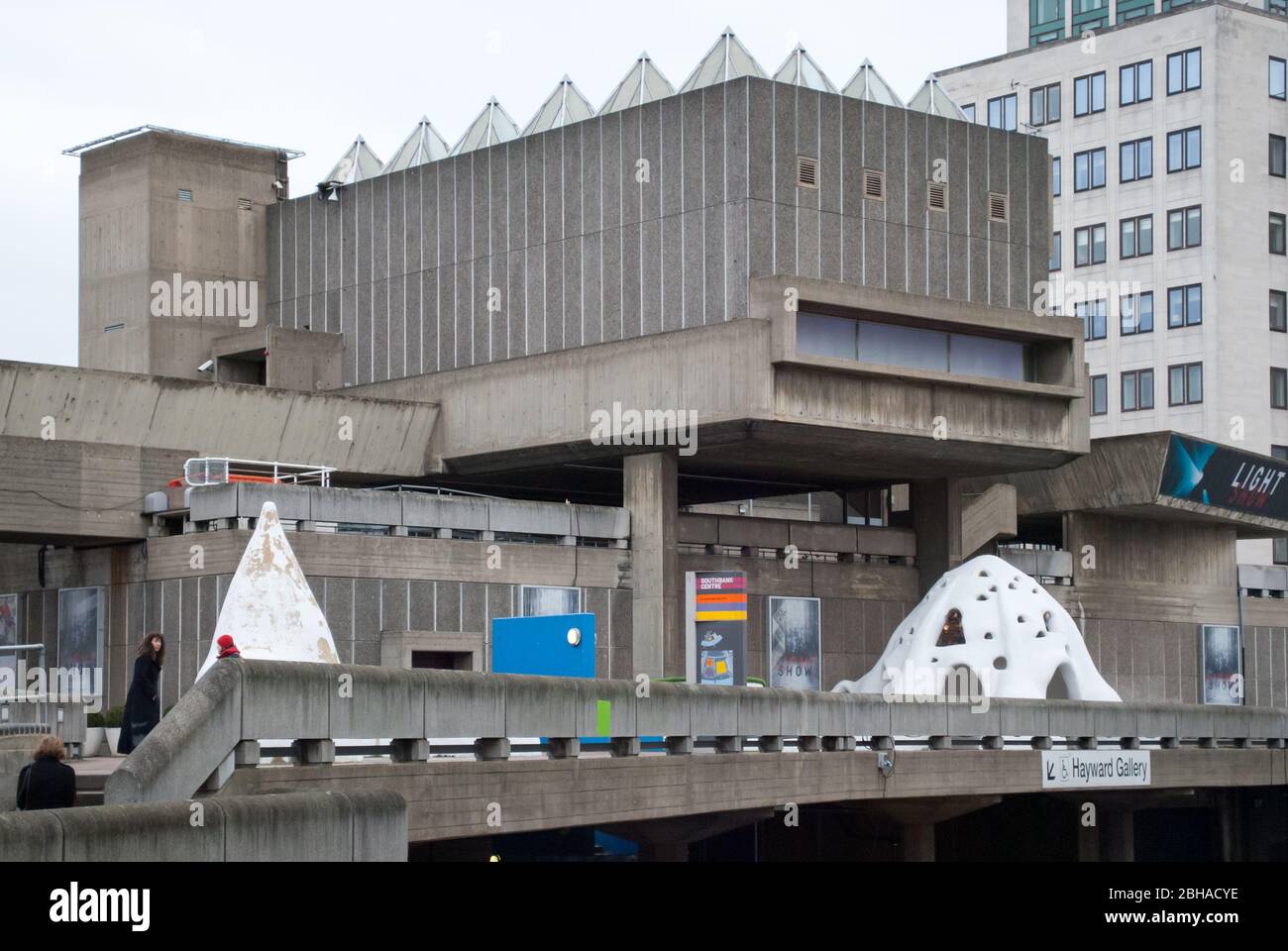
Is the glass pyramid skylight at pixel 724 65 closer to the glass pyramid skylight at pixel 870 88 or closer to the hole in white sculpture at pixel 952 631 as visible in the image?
the glass pyramid skylight at pixel 870 88

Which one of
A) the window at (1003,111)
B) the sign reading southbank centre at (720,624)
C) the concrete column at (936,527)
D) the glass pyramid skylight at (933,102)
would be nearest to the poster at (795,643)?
the concrete column at (936,527)

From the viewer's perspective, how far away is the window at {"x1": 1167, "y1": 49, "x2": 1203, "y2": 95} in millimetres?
83188

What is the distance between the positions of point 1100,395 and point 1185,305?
5.43 meters

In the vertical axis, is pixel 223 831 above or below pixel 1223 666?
below

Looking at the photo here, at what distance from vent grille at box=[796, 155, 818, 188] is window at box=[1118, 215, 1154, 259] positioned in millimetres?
42878

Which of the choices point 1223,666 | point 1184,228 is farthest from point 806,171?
point 1184,228

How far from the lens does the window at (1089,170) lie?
87125 millimetres

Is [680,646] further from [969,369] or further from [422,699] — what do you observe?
[422,699]

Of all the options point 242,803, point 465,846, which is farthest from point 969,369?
point 242,803

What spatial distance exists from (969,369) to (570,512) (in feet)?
33.1

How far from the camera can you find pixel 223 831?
1619 centimetres

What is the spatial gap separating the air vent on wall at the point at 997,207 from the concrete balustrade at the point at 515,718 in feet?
52.2

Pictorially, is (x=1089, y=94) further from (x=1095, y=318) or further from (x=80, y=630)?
(x=80, y=630)

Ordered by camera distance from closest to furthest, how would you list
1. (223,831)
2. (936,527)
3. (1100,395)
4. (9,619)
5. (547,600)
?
(223,831) < (547,600) < (9,619) < (936,527) < (1100,395)
